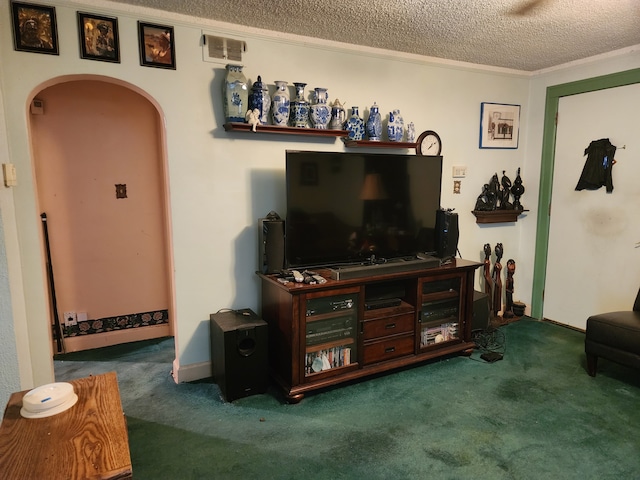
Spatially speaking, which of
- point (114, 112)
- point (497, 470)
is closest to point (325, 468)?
point (497, 470)

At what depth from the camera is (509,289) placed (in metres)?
4.13

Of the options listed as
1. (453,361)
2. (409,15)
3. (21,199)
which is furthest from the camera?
(453,361)

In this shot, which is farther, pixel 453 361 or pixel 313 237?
pixel 453 361

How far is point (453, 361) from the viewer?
3180 mm

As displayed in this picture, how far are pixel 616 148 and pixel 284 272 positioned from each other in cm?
304

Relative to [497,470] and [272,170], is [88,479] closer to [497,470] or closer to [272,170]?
[497,470]

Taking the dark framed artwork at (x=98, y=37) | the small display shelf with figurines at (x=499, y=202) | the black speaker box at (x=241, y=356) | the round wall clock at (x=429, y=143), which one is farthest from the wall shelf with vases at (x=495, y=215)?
the dark framed artwork at (x=98, y=37)

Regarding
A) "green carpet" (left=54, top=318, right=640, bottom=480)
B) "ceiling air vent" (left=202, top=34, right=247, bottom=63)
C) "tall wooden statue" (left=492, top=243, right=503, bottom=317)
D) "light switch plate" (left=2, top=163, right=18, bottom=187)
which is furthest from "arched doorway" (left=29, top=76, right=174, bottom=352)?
"tall wooden statue" (left=492, top=243, right=503, bottom=317)

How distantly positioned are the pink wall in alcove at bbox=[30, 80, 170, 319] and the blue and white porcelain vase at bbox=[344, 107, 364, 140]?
1.69 meters

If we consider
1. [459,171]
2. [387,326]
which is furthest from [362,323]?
[459,171]

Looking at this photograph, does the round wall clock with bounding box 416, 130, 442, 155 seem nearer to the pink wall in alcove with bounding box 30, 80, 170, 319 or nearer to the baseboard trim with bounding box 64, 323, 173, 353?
the pink wall in alcove with bounding box 30, 80, 170, 319

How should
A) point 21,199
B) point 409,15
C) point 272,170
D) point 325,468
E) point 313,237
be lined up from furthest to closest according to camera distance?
point 272,170, point 313,237, point 409,15, point 21,199, point 325,468

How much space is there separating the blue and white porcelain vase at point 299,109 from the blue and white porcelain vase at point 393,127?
2.44 feet

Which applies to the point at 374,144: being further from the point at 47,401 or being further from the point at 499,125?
the point at 47,401
